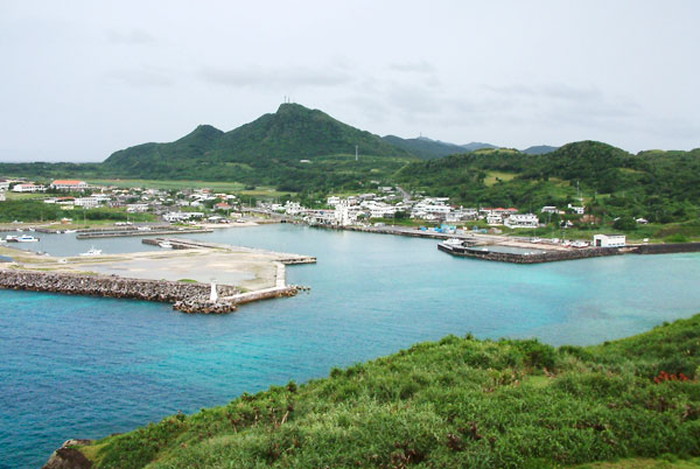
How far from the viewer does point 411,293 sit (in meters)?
26.5

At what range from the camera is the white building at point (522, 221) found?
54500mm

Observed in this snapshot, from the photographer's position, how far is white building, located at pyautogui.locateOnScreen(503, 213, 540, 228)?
179 ft

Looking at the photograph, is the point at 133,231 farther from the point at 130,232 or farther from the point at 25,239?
the point at 25,239

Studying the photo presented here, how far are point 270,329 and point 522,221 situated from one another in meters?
41.4

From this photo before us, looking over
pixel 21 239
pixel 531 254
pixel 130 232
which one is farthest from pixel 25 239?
pixel 531 254

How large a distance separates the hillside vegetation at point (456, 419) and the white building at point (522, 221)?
42890 mm

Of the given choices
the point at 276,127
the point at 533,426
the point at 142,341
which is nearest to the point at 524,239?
the point at 142,341

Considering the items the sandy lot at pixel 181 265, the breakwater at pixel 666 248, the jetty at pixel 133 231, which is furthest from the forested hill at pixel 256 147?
the breakwater at pixel 666 248

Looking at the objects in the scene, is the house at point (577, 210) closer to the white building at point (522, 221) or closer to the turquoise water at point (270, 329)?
the white building at point (522, 221)

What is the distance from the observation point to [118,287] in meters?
24.5

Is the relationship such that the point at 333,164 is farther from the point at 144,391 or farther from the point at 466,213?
the point at 144,391

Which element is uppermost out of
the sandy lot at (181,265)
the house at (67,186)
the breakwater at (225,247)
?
the house at (67,186)

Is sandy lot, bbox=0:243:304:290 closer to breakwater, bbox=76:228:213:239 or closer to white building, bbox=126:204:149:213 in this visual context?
breakwater, bbox=76:228:213:239

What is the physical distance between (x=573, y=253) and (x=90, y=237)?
40.1 m
